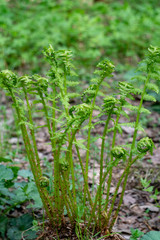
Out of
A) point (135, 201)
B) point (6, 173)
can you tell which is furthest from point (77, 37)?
point (6, 173)

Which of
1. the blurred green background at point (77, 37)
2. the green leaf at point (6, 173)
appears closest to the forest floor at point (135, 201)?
the green leaf at point (6, 173)

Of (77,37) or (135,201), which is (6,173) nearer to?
(135,201)

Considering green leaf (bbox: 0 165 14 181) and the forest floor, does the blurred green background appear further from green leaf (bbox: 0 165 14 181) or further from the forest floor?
green leaf (bbox: 0 165 14 181)

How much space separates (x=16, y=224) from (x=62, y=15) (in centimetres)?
502

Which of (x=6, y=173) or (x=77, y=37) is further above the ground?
(x=77, y=37)

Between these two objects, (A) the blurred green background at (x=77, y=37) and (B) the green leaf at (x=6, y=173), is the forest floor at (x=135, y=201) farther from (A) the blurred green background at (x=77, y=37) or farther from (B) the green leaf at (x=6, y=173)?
(A) the blurred green background at (x=77, y=37)

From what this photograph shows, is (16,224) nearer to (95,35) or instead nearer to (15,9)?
(95,35)

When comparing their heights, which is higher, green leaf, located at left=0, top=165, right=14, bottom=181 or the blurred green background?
the blurred green background

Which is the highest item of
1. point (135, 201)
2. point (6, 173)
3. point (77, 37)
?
point (77, 37)

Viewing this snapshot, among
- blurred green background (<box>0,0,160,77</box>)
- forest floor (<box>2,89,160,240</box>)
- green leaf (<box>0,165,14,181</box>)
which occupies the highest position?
blurred green background (<box>0,0,160,77</box>)

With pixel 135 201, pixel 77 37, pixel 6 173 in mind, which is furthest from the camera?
pixel 77 37

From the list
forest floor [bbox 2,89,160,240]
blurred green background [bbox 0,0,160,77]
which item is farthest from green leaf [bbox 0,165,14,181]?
blurred green background [bbox 0,0,160,77]

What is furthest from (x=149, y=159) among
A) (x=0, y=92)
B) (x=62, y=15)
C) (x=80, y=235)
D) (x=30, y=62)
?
(x=62, y=15)

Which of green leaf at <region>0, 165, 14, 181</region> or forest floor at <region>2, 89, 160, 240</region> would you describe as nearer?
green leaf at <region>0, 165, 14, 181</region>
